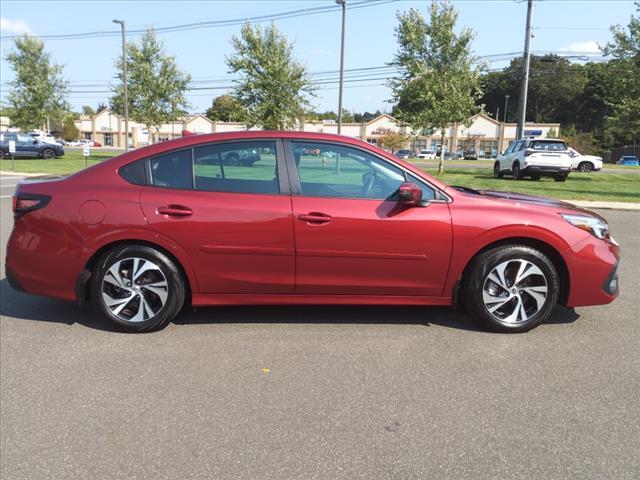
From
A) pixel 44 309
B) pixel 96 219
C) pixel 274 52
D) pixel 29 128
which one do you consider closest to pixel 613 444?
pixel 96 219

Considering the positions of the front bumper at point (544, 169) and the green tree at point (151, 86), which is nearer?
the front bumper at point (544, 169)

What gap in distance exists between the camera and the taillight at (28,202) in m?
4.21

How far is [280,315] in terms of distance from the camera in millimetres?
4734

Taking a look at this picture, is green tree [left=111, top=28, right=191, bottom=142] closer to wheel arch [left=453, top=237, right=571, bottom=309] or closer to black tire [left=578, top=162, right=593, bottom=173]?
black tire [left=578, top=162, right=593, bottom=173]

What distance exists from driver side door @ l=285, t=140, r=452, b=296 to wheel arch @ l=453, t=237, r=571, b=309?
0.64ft

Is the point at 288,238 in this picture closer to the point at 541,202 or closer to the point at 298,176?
the point at 298,176

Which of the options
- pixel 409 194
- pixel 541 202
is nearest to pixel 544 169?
pixel 541 202

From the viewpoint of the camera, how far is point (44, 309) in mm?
4883

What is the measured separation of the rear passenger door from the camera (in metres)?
4.11

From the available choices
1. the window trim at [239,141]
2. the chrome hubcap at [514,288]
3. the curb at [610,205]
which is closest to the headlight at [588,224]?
the chrome hubcap at [514,288]

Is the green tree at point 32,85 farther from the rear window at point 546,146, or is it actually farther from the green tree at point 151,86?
the rear window at point 546,146

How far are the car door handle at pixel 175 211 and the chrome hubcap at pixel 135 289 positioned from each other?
411mm

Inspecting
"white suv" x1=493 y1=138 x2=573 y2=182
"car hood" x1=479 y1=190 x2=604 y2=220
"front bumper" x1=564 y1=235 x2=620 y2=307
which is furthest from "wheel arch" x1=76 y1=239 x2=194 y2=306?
"white suv" x1=493 y1=138 x2=573 y2=182

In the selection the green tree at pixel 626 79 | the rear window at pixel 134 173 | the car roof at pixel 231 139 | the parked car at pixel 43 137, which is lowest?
the rear window at pixel 134 173
